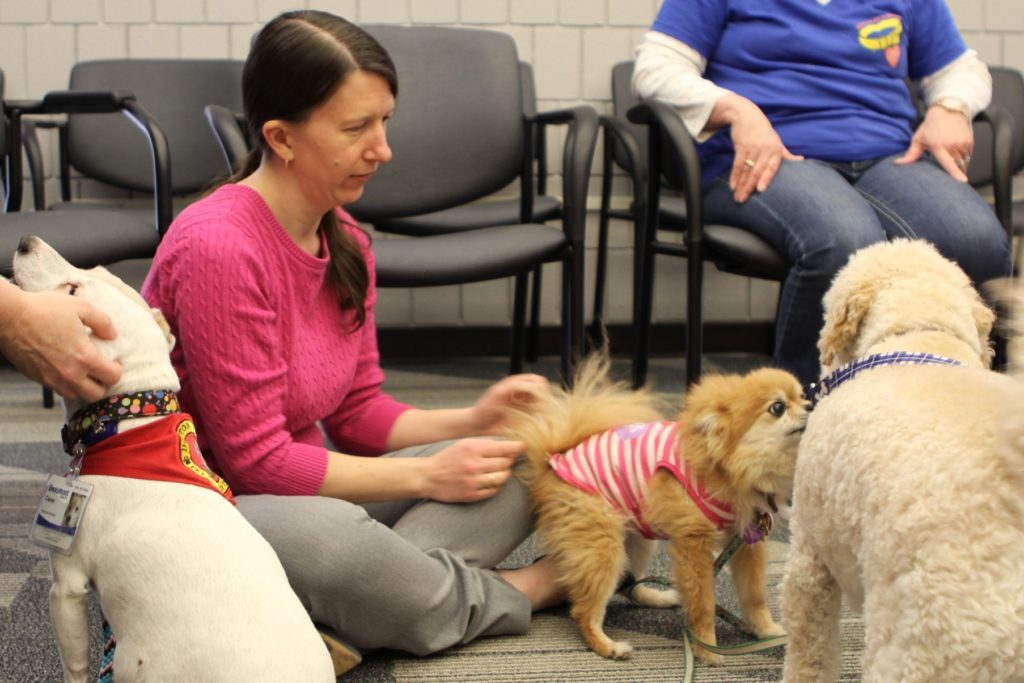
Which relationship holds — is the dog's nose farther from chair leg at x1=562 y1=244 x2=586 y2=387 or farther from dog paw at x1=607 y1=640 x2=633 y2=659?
chair leg at x1=562 y1=244 x2=586 y2=387

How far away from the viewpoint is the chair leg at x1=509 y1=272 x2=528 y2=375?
313 centimetres

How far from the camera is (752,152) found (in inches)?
89.9

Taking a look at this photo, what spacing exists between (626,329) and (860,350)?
2421mm

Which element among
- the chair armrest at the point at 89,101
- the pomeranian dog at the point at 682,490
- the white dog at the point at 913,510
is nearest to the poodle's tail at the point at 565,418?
the pomeranian dog at the point at 682,490

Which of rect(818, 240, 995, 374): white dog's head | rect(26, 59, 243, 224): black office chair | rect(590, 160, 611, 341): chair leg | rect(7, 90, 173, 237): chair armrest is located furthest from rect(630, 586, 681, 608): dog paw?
rect(26, 59, 243, 224): black office chair

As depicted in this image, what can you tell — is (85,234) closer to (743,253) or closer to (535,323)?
(743,253)

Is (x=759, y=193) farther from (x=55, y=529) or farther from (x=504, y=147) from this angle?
(x=55, y=529)

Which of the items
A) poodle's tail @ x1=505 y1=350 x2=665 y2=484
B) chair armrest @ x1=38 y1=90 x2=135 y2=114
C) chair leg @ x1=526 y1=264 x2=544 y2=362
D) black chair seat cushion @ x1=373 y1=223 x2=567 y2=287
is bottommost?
chair leg @ x1=526 y1=264 x2=544 y2=362

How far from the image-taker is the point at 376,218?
2.84 meters

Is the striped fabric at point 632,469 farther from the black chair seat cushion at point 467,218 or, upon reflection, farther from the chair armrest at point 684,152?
the black chair seat cushion at point 467,218

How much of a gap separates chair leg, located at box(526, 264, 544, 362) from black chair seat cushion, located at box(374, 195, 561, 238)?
0.33 metres

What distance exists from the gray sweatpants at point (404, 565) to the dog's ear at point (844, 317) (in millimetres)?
524

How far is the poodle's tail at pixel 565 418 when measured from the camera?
5.66ft

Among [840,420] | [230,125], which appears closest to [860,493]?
[840,420]
